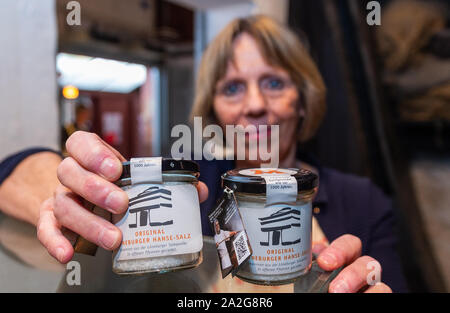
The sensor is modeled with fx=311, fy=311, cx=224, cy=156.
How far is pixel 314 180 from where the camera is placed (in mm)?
303

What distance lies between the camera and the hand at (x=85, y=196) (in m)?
0.27

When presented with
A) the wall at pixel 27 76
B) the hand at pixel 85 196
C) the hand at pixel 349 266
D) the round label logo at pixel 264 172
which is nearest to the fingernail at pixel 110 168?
the hand at pixel 85 196

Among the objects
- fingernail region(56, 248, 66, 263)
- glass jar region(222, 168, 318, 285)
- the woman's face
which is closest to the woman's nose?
the woman's face

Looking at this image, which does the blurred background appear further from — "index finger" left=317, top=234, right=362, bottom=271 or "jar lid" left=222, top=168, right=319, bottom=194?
"index finger" left=317, top=234, right=362, bottom=271

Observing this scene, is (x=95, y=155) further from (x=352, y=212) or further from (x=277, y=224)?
(x=352, y=212)

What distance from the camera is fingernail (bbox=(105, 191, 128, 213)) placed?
0.85 ft

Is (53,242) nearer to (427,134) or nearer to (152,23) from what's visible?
(152,23)

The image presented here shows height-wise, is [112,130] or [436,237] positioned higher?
[112,130]

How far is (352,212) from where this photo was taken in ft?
1.57

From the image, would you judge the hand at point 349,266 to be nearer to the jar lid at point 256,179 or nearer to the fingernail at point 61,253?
the jar lid at point 256,179

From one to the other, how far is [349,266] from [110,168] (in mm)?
249

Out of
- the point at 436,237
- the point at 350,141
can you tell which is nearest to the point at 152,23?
the point at 350,141

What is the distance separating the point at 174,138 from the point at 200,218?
98mm

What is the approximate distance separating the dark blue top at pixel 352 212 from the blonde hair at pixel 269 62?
13cm
